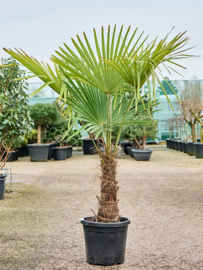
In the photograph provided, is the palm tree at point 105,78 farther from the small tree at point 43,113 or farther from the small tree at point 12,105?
the small tree at point 43,113

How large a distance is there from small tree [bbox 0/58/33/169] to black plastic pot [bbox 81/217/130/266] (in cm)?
357

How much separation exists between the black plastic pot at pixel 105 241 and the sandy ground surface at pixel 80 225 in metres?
0.07

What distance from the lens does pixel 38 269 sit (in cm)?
269

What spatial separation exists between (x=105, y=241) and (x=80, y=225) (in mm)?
1320

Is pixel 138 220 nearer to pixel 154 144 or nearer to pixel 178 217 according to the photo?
pixel 178 217

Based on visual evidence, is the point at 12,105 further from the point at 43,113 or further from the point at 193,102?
the point at 193,102

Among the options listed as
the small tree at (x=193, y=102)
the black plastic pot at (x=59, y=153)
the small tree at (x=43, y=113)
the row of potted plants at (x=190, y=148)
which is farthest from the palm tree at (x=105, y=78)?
the small tree at (x=193, y=102)

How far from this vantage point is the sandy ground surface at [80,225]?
2.91 m

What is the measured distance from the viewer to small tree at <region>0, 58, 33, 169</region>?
236 inches

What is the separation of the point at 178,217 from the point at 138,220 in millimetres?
535

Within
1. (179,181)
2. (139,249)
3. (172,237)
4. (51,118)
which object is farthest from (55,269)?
(51,118)

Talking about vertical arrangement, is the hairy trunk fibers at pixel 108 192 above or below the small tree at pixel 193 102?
below

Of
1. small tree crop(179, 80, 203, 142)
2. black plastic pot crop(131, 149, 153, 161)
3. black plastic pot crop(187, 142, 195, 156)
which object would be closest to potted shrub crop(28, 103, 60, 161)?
black plastic pot crop(131, 149, 153, 161)

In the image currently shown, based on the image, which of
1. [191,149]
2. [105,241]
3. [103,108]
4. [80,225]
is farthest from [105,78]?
[191,149]
